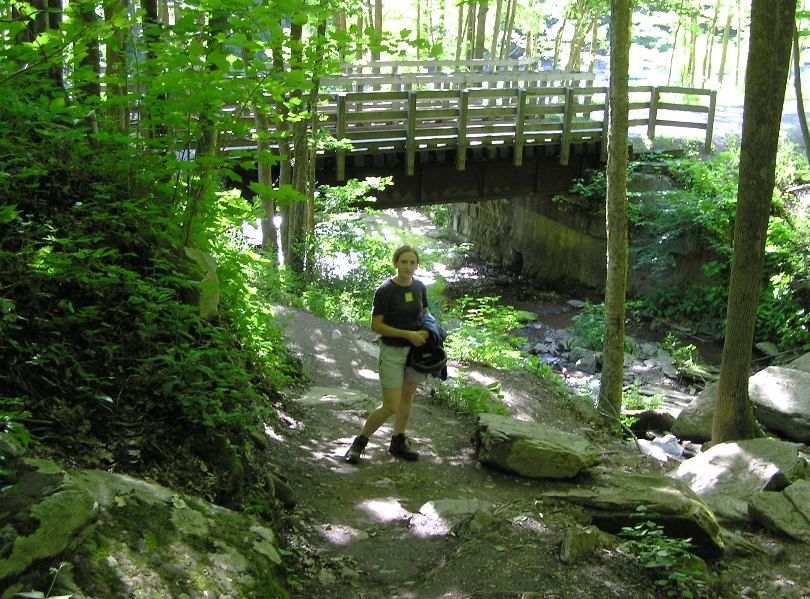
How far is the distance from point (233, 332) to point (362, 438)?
1335 millimetres

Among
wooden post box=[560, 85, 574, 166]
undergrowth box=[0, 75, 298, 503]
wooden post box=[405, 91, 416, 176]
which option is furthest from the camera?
wooden post box=[560, 85, 574, 166]

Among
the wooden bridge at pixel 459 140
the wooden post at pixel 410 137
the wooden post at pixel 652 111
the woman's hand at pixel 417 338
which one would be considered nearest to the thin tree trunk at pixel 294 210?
the wooden bridge at pixel 459 140

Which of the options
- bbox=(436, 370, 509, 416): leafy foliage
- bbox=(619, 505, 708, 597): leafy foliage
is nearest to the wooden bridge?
bbox=(436, 370, 509, 416): leafy foliage

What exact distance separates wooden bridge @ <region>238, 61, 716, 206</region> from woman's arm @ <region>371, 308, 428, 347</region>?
9.73 meters

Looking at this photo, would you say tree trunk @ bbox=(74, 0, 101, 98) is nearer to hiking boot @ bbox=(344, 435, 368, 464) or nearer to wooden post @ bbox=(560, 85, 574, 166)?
hiking boot @ bbox=(344, 435, 368, 464)

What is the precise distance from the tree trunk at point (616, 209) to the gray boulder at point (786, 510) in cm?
342

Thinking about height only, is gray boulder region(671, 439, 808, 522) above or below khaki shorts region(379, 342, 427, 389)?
below

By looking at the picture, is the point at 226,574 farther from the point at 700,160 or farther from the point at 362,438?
the point at 700,160

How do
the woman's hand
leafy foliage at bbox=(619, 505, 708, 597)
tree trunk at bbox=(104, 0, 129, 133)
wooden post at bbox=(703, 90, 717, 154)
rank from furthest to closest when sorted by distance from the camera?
wooden post at bbox=(703, 90, 717, 154) → the woman's hand → tree trunk at bbox=(104, 0, 129, 133) → leafy foliage at bbox=(619, 505, 708, 597)

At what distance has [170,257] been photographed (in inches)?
196

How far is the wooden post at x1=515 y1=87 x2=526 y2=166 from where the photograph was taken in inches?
719

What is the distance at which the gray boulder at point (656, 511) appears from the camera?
4.91m

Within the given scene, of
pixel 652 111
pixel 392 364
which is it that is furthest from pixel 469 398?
pixel 652 111

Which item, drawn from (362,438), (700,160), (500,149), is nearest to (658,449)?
(362,438)
